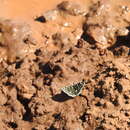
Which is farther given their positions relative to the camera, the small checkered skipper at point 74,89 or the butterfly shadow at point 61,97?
the butterfly shadow at point 61,97

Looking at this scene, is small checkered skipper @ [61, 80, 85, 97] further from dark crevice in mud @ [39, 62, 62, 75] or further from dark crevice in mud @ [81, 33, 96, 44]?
dark crevice in mud @ [81, 33, 96, 44]

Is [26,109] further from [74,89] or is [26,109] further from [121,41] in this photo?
[121,41]

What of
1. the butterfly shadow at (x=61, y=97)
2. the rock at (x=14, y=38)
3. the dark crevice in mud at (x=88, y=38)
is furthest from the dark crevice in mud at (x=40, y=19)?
the butterfly shadow at (x=61, y=97)

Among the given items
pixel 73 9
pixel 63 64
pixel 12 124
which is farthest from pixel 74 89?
pixel 73 9

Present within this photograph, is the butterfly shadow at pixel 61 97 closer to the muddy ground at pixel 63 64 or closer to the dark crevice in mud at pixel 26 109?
the muddy ground at pixel 63 64

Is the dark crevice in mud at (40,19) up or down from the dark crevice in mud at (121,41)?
up

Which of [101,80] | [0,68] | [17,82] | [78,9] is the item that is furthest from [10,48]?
[101,80]
